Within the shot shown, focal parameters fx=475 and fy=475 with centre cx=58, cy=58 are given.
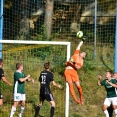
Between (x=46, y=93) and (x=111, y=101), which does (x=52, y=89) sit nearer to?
(x=46, y=93)

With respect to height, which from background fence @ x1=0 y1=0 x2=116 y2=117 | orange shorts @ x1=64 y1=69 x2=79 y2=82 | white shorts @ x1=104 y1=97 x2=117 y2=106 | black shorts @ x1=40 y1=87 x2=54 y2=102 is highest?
background fence @ x1=0 y1=0 x2=116 y2=117

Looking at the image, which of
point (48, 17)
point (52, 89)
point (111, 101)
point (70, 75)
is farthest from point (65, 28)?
point (111, 101)

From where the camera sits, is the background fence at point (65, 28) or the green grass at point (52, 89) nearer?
the green grass at point (52, 89)

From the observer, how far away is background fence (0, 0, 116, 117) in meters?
18.4

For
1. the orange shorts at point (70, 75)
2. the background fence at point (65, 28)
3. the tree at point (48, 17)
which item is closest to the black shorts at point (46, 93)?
the orange shorts at point (70, 75)

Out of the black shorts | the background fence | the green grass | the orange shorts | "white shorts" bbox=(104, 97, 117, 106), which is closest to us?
the black shorts

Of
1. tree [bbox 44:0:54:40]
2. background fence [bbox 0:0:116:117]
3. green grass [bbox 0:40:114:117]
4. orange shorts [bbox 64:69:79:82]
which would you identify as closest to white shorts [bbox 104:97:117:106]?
orange shorts [bbox 64:69:79:82]

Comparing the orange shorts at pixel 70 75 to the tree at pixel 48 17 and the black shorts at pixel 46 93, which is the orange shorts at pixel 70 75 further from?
the tree at pixel 48 17

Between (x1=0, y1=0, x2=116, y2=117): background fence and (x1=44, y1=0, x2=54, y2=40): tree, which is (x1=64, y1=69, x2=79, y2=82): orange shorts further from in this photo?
(x1=44, y1=0, x2=54, y2=40): tree

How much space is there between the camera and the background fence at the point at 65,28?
18.4 metres

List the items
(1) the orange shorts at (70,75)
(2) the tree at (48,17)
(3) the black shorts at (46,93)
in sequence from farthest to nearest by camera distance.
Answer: (2) the tree at (48,17) → (1) the orange shorts at (70,75) → (3) the black shorts at (46,93)

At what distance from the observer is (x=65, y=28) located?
20453 millimetres

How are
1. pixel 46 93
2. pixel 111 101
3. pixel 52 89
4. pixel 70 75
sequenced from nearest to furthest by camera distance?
pixel 46 93, pixel 111 101, pixel 70 75, pixel 52 89

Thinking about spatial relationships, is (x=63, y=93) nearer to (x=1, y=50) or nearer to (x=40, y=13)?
(x=1, y=50)
